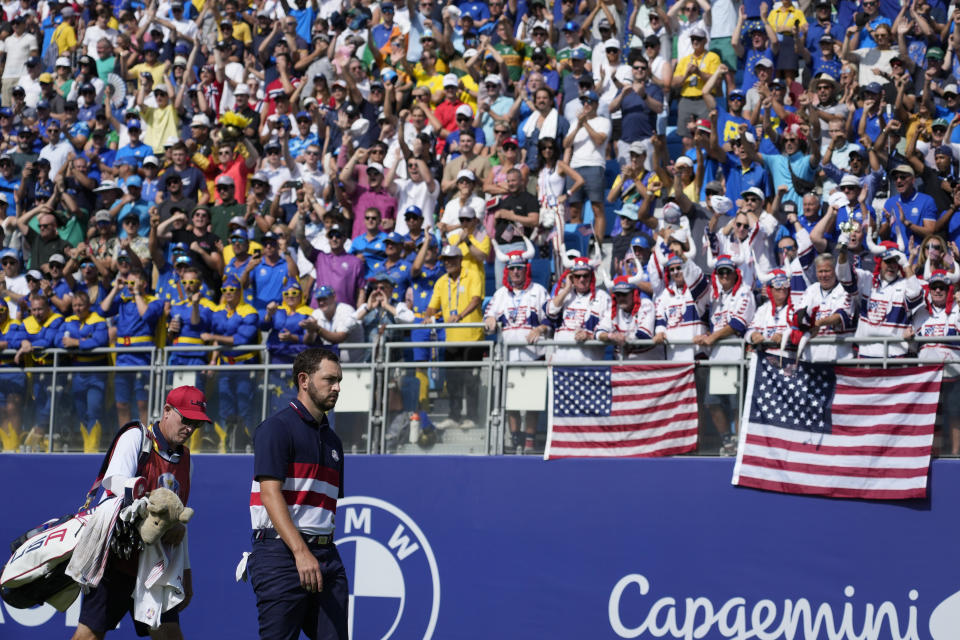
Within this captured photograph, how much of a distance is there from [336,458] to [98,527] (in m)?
1.55

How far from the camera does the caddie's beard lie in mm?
6750

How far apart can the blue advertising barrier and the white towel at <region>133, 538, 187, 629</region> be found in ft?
13.5

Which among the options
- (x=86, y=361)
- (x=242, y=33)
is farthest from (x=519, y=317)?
(x=242, y=33)

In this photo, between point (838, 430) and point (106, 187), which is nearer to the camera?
point (838, 430)

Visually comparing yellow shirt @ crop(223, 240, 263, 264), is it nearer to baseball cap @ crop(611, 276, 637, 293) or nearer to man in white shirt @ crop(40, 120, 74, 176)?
man in white shirt @ crop(40, 120, 74, 176)

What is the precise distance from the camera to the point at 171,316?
13.9 metres

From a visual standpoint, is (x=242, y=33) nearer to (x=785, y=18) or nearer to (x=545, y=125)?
(x=545, y=125)

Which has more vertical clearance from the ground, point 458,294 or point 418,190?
point 418,190

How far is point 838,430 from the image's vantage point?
1033 cm

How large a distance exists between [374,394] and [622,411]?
90.2 inches

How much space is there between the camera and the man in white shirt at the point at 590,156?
14.7m

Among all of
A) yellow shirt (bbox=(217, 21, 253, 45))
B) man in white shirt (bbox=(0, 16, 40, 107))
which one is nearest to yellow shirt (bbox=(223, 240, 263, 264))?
yellow shirt (bbox=(217, 21, 253, 45))

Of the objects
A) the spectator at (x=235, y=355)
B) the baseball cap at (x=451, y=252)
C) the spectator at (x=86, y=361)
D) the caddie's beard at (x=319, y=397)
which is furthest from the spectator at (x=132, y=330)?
the caddie's beard at (x=319, y=397)

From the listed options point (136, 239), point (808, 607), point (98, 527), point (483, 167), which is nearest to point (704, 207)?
point (483, 167)
